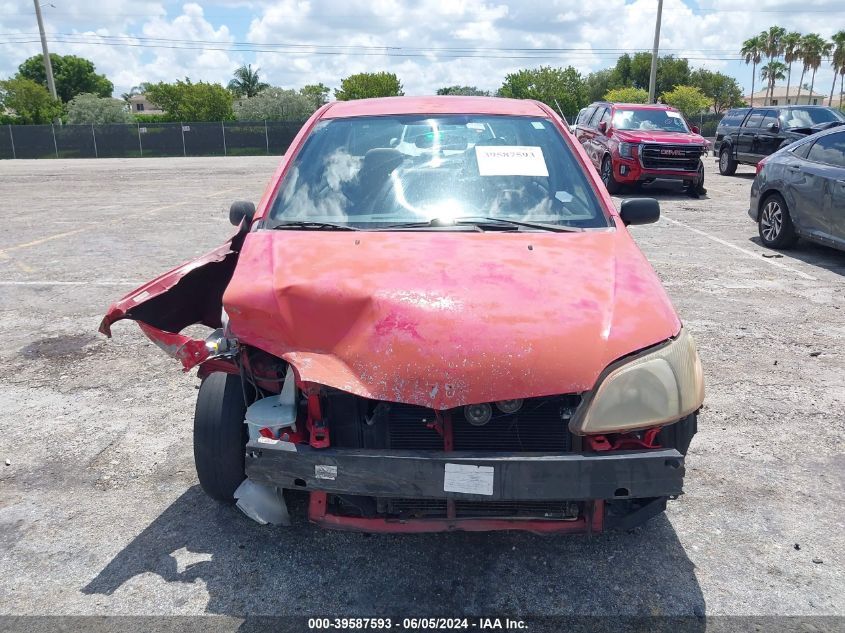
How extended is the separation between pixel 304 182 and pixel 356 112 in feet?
2.44

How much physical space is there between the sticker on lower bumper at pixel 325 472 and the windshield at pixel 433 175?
1.37 meters

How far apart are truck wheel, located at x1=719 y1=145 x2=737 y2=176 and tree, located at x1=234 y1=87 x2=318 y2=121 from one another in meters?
40.2

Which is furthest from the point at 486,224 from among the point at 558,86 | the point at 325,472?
the point at 558,86

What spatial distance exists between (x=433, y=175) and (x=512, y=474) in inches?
72.4

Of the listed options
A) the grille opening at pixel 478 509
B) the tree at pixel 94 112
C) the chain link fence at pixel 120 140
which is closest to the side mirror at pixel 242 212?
the grille opening at pixel 478 509

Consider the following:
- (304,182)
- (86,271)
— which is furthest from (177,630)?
(86,271)

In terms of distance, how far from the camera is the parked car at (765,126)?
650 inches

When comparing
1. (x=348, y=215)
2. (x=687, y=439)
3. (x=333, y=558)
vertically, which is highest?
(x=348, y=215)

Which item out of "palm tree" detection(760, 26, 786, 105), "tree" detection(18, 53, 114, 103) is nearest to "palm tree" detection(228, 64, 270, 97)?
"tree" detection(18, 53, 114, 103)

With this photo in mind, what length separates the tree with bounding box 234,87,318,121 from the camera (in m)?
55.3

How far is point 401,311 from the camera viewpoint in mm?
2543

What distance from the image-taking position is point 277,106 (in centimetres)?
5575

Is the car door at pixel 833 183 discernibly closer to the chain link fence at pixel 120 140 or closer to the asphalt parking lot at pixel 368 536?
the asphalt parking lot at pixel 368 536

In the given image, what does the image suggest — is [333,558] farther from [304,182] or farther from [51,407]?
[51,407]
